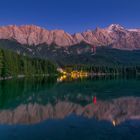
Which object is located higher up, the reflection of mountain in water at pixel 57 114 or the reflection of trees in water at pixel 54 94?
the reflection of trees in water at pixel 54 94

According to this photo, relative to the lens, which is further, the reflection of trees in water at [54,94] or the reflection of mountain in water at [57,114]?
the reflection of trees in water at [54,94]

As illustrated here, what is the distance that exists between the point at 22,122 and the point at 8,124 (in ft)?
7.18

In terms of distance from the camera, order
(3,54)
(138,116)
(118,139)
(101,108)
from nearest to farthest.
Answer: (118,139) → (138,116) → (101,108) → (3,54)

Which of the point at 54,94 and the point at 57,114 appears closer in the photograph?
the point at 57,114

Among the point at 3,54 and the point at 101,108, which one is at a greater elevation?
the point at 3,54

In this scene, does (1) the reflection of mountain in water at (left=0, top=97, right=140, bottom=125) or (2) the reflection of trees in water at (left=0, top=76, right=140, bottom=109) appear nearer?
(1) the reflection of mountain in water at (left=0, top=97, right=140, bottom=125)

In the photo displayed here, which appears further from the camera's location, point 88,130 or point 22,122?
point 22,122

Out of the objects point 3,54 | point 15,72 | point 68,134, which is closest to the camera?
point 68,134

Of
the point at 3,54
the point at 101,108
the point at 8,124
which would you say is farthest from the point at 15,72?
the point at 8,124

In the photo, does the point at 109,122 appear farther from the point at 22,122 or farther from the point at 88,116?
the point at 22,122

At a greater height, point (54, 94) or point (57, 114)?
point (54, 94)

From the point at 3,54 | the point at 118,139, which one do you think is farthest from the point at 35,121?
the point at 3,54

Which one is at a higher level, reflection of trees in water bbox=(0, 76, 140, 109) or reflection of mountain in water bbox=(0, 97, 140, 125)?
A: reflection of trees in water bbox=(0, 76, 140, 109)

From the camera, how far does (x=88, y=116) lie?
45375 mm
